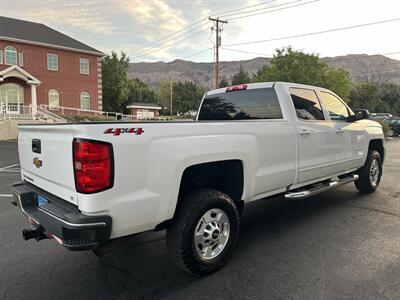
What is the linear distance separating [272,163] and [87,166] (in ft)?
7.59

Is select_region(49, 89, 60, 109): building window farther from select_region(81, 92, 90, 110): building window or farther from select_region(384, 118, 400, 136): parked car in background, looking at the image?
select_region(384, 118, 400, 136): parked car in background

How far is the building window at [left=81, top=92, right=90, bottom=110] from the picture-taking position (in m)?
33.3

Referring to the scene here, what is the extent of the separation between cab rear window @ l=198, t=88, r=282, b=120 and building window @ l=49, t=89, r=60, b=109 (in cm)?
2890

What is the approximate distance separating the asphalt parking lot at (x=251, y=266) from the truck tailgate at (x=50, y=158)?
946 mm

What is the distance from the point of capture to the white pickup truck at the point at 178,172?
8.59 feet

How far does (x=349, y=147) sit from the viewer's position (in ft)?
18.9

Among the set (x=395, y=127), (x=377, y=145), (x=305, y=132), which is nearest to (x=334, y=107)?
(x=305, y=132)

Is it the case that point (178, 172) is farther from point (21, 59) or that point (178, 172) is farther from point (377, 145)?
point (21, 59)

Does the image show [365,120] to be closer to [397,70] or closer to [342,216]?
[342,216]

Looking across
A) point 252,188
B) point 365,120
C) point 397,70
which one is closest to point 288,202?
point 365,120

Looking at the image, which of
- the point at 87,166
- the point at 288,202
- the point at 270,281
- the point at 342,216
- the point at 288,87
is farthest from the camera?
the point at 288,202

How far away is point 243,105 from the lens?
5.05 meters

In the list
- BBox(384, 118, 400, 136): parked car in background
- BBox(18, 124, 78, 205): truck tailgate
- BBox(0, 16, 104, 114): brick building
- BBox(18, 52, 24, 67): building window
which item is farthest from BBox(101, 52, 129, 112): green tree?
BBox(18, 124, 78, 205): truck tailgate

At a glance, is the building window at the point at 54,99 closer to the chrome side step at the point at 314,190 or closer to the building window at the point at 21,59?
the building window at the point at 21,59
